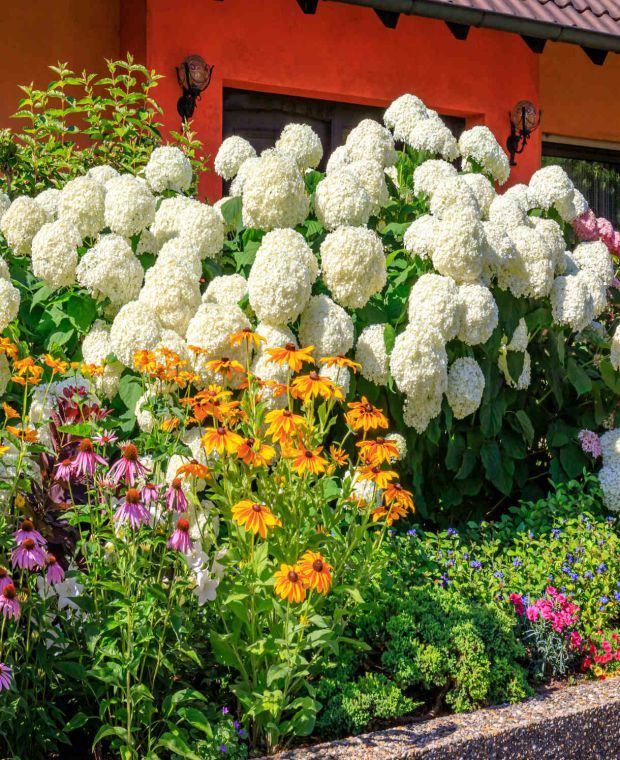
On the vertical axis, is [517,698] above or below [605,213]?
below

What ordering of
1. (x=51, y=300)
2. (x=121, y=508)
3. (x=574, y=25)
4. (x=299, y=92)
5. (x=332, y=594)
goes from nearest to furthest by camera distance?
1. (x=121, y=508)
2. (x=332, y=594)
3. (x=51, y=300)
4. (x=574, y=25)
5. (x=299, y=92)

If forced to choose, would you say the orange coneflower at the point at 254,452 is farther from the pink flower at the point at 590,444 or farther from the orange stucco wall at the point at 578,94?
the orange stucco wall at the point at 578,94

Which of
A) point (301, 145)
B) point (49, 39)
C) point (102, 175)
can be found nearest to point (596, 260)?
point (301, 145)

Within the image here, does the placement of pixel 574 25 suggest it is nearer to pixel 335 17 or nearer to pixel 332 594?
pixel 335 17

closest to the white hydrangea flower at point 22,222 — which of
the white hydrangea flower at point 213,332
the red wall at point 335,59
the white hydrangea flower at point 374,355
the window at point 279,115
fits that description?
the white hydrangea flower at point 213,332

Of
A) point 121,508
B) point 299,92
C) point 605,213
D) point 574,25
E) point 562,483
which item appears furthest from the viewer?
point 605,213

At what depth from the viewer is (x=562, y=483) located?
14.4 feet

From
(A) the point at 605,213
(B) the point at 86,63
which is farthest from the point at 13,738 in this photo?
(A) the point at 605,213

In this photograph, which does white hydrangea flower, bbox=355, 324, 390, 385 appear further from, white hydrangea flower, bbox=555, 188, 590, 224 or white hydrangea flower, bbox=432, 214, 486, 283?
white hydrangea flower, bbox=555, 188, 590, 224

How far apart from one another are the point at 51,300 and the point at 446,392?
142cm

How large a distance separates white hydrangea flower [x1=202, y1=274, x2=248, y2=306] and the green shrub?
3.80 ft

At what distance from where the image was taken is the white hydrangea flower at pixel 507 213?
4.42 meters

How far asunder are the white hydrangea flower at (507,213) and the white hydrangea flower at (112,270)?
1.47 meters

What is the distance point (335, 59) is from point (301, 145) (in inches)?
136
